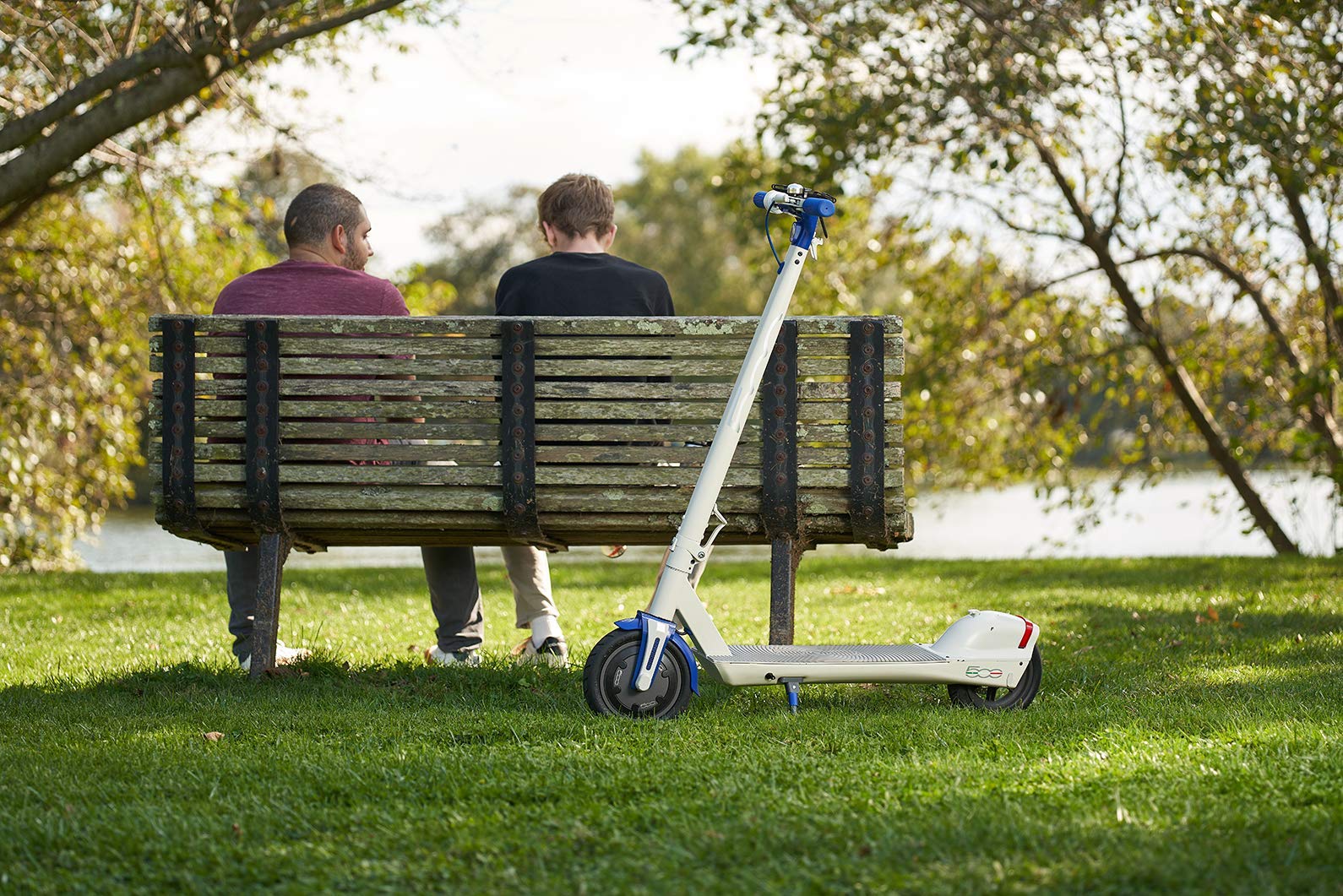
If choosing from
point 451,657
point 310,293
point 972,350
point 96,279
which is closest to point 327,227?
point 310,293

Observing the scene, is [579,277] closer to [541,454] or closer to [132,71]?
[541,454]

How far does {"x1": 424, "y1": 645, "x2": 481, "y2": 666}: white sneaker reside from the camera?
5.04 m

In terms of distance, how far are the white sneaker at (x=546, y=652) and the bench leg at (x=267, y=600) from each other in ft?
2.90

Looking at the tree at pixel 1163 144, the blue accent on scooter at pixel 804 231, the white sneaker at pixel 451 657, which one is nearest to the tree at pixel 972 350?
the tree at pixel 1163 144

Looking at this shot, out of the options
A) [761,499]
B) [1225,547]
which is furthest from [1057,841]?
[1225,547]

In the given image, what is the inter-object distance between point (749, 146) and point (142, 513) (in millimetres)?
18158

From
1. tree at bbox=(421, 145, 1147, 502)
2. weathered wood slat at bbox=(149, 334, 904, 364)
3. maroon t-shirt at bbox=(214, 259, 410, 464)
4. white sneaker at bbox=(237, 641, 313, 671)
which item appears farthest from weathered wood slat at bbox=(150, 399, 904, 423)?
tree at bbox=(421, 145, 1147, 502)

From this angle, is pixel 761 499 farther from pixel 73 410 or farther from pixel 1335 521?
pixel 73 410

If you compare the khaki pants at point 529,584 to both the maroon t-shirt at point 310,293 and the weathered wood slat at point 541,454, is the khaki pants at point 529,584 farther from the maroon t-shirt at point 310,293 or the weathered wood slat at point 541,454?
the maroon t-shirt at point 310,293

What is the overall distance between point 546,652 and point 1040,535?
17532mm

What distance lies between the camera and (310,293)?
16.3 ft

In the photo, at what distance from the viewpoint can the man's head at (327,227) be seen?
5074 millimetres

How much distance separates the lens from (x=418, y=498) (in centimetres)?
448

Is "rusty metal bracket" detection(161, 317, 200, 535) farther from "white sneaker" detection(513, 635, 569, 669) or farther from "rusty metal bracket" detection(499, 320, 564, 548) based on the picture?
"white sneaker" detection(513, 635, 569, 669)
